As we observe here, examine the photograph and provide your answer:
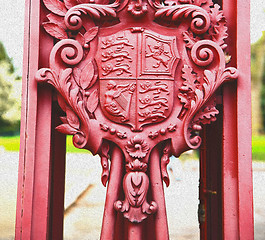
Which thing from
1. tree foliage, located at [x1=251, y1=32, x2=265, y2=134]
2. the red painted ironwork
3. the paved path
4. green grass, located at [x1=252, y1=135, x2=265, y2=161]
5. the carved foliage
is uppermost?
tree foliage, located at [x1=251, y1=32, x2=265, y2=134]

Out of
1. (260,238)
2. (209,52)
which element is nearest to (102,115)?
(209,52)

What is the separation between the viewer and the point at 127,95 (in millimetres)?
1210

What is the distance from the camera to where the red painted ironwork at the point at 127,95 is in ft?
3.92

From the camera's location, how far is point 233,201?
1228 mm

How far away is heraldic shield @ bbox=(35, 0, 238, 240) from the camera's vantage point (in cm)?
120

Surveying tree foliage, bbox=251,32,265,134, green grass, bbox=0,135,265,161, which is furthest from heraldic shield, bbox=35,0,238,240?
tree foliage, bbox=251,32,265,134

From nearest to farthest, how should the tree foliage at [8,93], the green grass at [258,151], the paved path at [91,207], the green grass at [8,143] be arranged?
the tree foliage at [8,93] → the paved path at [91,207] → the green grass at [8,143] → the green grass at [258,151]

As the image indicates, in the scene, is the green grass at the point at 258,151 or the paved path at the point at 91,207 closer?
the paved path at the point at 91,207

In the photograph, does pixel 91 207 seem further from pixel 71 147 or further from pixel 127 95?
pixel 127 95

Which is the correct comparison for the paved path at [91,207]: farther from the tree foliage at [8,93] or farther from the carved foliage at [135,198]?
the carved foliage at [135,198]

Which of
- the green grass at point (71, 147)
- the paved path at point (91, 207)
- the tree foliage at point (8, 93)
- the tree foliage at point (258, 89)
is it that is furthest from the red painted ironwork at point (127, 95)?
the tree foliage at point (258, 89)

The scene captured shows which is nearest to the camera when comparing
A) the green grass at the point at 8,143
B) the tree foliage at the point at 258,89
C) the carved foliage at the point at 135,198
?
the carved foliage at the point at 135,198

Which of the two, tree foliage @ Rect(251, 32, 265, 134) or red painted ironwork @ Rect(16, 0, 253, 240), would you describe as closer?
red painted ironwork @ Rect(16, 0, 253, 240)

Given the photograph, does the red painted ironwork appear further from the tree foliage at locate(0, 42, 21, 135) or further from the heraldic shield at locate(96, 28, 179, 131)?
the tree foliage at locate(0, 42, 21, 135)
